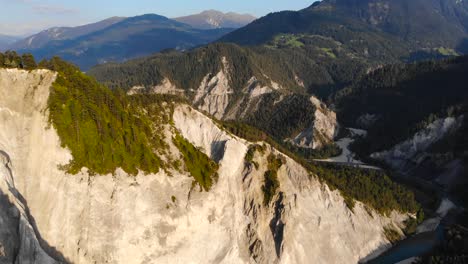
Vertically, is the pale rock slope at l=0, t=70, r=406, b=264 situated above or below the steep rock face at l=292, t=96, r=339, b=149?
above

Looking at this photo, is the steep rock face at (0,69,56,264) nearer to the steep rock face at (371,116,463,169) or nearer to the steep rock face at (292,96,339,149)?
the steep rock face at (371,116,463,169)

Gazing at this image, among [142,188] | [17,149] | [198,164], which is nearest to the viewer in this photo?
[17,149]

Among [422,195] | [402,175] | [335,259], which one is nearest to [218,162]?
[335,259]

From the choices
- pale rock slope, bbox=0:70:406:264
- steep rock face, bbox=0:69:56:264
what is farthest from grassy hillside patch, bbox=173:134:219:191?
steep rock face, bbox=0:69:56:264

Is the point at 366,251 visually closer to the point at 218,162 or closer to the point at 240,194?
the point at 240,194

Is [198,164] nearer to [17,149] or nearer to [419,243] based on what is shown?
[17,149]

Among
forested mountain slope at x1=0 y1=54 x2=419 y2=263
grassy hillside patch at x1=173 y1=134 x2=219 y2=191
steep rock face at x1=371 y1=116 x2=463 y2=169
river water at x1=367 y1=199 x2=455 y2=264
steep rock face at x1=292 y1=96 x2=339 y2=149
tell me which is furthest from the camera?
steep rock face at x1=292 y1=96 x2=339 y2=149

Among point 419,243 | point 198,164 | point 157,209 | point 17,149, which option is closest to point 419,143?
point 419,243
